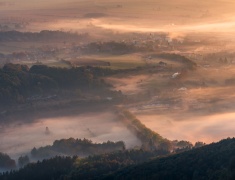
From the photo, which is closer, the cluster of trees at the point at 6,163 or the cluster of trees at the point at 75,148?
the cluster of trees at the point at 6,163

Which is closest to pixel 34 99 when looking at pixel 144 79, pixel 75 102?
pixel 75 102

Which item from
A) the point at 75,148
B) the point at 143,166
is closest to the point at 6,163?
the point at 75,148

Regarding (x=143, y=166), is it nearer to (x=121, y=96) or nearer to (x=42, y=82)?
(x=121, y=96)

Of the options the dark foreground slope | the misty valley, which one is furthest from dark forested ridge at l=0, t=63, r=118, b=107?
the dark foreground slope

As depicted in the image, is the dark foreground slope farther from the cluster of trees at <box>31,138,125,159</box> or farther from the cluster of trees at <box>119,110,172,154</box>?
the cluster of trees at <box>31,138,125,159</box>

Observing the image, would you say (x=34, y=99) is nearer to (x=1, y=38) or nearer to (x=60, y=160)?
(x=60, y=160)

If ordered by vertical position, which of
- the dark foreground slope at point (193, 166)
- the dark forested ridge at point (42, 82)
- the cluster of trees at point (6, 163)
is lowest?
the dark foreground slope at point (193, 166)

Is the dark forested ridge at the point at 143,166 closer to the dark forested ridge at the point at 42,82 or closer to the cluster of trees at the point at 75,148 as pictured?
the cluster of trees at the point at 75,148

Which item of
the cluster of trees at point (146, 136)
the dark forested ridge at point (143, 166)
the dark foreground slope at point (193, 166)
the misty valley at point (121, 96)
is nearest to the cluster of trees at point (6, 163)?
the misty valley at point (121, 96)
